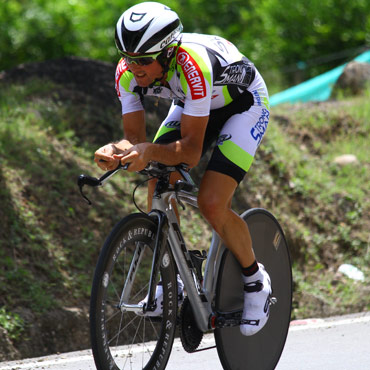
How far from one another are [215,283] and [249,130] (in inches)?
38.3

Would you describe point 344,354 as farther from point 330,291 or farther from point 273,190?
point 273,190

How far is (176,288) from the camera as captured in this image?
4410 millimetres

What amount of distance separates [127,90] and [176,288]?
1.22 m

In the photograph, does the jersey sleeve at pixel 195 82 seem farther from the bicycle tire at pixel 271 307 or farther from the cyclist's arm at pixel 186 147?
the bicycle tire at pixel 271 307

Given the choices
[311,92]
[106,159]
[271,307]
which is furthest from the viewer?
[311,92]

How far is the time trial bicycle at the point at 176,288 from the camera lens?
12.9 feet

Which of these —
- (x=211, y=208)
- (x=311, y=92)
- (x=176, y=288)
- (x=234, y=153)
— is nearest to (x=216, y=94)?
(x=234, y=153)

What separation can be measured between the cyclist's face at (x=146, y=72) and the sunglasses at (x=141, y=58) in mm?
22

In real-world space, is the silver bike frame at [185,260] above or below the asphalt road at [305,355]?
above

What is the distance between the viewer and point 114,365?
4027 millimetres

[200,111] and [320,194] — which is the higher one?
[200,111]

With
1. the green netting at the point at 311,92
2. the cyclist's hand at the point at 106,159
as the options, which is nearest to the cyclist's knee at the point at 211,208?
the cyclist's hand at the point at 106,159

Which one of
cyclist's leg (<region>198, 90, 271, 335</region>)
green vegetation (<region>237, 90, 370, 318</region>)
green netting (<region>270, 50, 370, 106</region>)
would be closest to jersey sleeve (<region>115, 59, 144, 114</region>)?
cyclist's leg (<region>198, 90, 271, 335</region>)

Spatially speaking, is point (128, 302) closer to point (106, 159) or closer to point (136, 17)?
point (106, 159)
